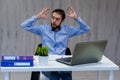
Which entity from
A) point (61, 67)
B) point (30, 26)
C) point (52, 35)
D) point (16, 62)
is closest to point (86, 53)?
point (61, 67)

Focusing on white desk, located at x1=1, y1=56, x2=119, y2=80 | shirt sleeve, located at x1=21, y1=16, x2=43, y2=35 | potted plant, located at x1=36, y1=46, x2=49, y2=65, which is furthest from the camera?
shirt sleeve, located at x1=21, y1=16, x2=43, y2=35

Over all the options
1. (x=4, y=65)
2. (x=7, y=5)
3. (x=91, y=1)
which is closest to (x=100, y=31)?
(x=91, y=1)

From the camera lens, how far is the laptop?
8.36ft

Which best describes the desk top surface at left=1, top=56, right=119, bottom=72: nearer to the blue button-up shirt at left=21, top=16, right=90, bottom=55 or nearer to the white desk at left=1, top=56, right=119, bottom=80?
the white desk at left=1, top=56, right=119, bottom=80

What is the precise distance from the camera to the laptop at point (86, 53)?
8.36 ft

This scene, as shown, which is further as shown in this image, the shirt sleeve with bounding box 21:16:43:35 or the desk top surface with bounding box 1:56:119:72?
the shirt sleeve with bounding box 21:16:43:35

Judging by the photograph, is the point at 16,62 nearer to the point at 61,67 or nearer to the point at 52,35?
the point at 61,67

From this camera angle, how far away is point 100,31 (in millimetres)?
5633

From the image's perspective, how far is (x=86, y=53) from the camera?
262 centimetres

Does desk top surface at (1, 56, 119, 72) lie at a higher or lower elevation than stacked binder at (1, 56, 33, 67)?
lower

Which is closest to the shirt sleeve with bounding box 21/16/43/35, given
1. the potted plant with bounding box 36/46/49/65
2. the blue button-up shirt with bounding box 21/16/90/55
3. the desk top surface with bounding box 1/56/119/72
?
the blue button-up shirt with bounding box 21/16/90/55

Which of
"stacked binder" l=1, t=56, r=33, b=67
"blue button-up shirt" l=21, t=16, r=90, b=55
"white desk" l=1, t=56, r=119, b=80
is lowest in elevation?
"white desk" l=1, t=56, r=119, b=80

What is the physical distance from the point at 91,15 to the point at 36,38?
117 centimetres

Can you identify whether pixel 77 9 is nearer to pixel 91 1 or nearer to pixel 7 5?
pixel 91 1
